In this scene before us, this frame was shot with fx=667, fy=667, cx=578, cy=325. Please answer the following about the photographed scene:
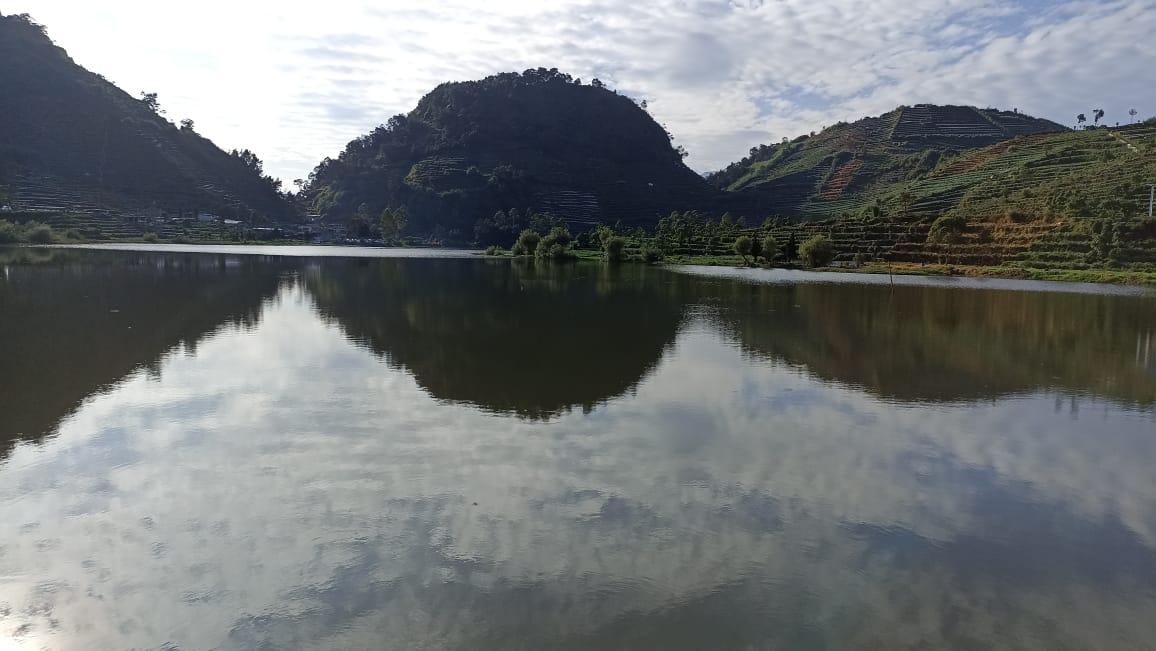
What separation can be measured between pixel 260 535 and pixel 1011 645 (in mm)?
7540

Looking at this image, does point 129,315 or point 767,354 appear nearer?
point 767,354

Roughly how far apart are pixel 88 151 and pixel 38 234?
163 feet

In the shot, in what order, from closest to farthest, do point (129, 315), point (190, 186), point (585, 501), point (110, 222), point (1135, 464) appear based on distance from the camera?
1. point (585, 501)
2. point (1135, 464)
3. point (129, 315)
4. point (110, 222)
5. point (190, 186)

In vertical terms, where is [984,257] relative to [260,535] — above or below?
above

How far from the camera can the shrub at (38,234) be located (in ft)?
265

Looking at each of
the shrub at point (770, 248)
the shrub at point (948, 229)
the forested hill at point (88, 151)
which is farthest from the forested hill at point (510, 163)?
the shrub at point (948, 229)

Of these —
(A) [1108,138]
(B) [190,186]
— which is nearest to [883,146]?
(A) [1108,138]

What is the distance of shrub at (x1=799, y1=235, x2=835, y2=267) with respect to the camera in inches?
2574

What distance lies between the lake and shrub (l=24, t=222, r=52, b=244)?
77.8m

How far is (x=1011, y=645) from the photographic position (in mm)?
5758

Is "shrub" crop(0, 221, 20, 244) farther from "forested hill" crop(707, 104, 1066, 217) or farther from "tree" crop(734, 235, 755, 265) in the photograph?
"forested hill" crop(707, 104, 1066, 217)

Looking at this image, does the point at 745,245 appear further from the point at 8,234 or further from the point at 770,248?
the point at 8,234

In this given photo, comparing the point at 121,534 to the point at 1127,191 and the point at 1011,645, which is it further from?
the point at 1127,191

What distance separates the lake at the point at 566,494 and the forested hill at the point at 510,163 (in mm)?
119793
